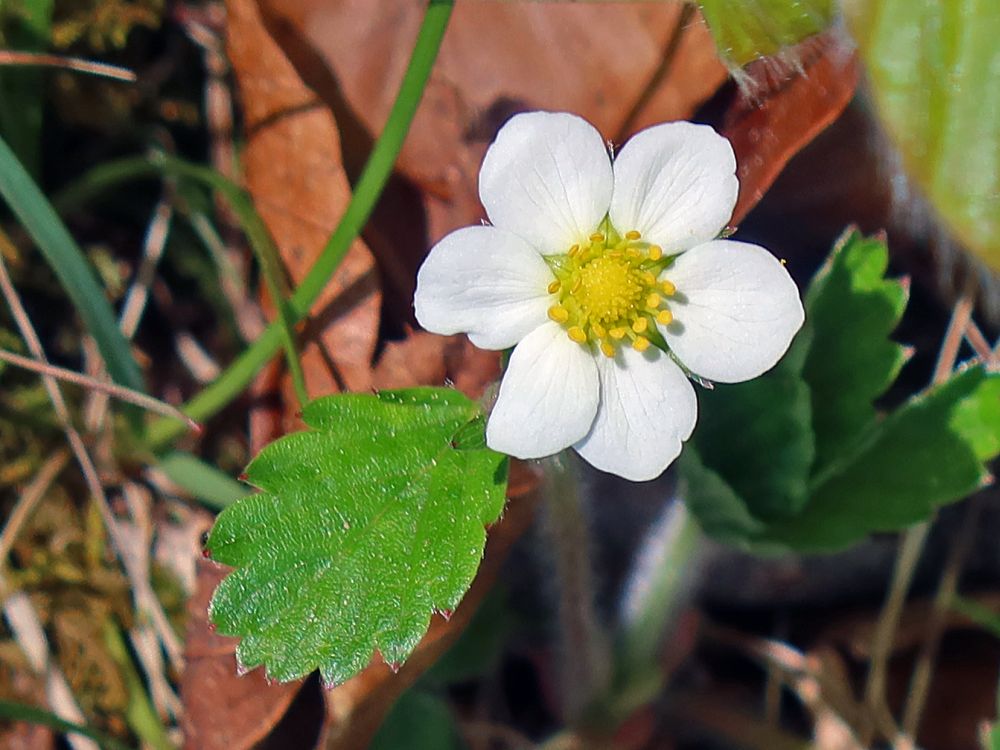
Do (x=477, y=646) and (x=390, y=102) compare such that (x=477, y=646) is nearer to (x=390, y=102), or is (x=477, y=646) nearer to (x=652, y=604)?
(x=652, y=604)

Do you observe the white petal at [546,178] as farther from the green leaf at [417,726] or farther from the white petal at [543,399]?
the green leaf at [417,726]

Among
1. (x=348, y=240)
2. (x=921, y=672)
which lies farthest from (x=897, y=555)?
(x=348, y=240)

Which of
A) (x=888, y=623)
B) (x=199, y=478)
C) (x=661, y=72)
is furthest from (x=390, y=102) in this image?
(x=888, y=623)

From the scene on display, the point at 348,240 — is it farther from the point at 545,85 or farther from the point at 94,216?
the point at 94,216

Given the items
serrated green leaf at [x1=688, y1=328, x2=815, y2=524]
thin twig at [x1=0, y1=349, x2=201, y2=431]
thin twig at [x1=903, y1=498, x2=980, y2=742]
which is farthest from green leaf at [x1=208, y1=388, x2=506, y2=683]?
thin twig at [x1=903, y1=498, x2=980, y2=742]

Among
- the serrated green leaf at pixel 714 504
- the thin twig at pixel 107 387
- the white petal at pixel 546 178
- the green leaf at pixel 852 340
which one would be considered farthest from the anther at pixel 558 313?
the thin twig at pixel 107 387

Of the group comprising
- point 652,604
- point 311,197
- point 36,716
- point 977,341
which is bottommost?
point 652,604

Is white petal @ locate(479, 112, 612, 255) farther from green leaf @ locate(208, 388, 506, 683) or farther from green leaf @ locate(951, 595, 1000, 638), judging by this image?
green leaf @ locate(951, 595, 1000, 638)
